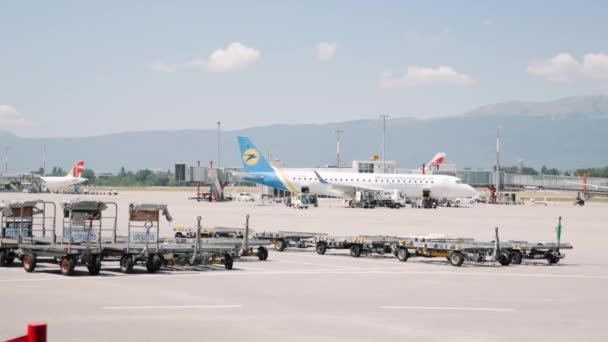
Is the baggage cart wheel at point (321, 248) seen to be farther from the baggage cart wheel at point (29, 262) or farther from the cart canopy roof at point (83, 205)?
the baggage cart wheel at point (29, 262)

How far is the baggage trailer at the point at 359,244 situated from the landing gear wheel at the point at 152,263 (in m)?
9.51

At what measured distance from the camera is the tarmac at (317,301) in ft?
50.1

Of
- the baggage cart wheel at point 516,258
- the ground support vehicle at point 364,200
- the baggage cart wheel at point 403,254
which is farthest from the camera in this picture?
the ground support vehicle at point 364,200

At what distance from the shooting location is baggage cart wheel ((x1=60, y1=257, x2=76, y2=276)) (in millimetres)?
23358

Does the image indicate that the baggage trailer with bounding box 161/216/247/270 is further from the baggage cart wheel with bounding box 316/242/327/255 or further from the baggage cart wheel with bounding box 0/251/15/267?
the baggage cart wheel with bounding box 316/242/327/255

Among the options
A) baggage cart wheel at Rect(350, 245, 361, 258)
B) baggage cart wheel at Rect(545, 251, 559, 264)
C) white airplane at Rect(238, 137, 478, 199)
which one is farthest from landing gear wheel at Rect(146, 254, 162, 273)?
white airplane at Rect(238, 137, 478, 199)

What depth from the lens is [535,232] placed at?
4919 centimetres

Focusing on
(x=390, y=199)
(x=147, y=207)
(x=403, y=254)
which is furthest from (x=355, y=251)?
(x=390, y=199)

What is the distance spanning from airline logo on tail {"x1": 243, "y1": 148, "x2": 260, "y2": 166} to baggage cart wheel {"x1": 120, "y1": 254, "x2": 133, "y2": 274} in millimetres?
70055

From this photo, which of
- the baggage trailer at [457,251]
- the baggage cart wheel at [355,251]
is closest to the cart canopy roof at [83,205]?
the baggage cart wheel at [355,251]

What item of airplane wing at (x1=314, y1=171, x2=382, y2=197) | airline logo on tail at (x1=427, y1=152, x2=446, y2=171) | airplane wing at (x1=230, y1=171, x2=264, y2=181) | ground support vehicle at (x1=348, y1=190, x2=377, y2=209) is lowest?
ground support vehicle at (x1=348, y1=190, x2=377, y2=209)

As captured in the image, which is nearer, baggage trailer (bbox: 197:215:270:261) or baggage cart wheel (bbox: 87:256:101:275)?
baggage cart wheel (bbox: 87:256:101:275)

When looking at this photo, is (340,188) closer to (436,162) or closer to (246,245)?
(436,162)

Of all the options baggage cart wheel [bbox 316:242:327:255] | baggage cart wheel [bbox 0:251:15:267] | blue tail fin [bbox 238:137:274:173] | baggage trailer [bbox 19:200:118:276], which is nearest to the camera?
baggage trailer [bbox 19:200:118:276]
